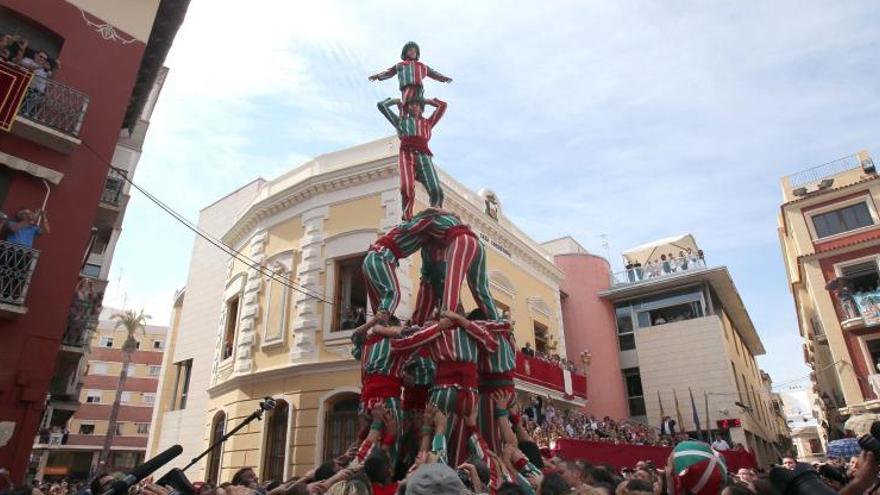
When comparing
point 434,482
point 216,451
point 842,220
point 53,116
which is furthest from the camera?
point 842,220

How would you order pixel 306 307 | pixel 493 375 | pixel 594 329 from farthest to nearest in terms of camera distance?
pixel 594 329 < pixel 306 307 < pixel 493 375

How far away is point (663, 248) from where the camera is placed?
94.9 ft

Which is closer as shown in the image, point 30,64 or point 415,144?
point 415,144

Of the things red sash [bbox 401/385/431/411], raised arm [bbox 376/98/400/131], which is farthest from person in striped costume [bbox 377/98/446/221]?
red sash [bbox 401/385/431/411]

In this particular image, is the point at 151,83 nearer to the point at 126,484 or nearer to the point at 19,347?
the point at 19,347

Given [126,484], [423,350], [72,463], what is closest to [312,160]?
[423,350]

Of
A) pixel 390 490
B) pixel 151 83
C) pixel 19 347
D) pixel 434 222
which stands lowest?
pixel 390 490

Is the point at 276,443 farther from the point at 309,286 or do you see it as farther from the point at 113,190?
the point at 113,190

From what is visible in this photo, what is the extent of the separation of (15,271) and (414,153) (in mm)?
6546

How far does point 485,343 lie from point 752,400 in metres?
28.2

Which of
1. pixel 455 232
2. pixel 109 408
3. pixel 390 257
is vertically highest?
pixel 109 408

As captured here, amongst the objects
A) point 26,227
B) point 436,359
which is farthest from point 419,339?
point 26,227

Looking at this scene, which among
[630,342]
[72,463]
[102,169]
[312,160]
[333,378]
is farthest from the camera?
[72,463]

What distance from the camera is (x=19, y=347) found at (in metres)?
8.98
